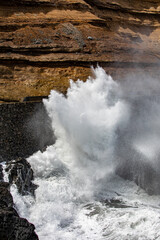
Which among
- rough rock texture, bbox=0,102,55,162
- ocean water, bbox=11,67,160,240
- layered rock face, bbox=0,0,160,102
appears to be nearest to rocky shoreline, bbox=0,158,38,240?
ocean water, bbox=11,67,160,240

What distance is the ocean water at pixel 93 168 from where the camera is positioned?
9711mm

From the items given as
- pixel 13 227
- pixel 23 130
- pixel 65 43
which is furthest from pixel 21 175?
pixel 65 43

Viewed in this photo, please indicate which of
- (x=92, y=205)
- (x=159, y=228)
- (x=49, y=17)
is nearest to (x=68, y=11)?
(x=49, y=17)

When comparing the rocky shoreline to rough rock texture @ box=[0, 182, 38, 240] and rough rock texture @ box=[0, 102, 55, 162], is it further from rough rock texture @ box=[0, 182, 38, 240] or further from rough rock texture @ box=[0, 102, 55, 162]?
rough rock texture @ box=[0, 102, 55, 162]

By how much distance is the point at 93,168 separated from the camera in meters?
13.2

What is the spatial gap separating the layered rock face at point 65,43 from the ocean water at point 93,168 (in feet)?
3.64

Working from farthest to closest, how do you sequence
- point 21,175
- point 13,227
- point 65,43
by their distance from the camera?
point 65,43 < point 21,175 < point 13,227

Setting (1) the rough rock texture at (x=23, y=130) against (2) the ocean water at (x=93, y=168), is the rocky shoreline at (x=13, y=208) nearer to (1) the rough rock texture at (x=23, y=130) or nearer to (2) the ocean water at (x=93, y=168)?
(2) the ocean water at (x=93, y=168)

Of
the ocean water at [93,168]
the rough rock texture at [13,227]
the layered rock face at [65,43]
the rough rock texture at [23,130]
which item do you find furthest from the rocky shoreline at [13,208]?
the layered rock face at [65,43]

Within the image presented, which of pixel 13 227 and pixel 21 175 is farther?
pixel 21 175

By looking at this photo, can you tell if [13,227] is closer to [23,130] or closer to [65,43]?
[23,130]

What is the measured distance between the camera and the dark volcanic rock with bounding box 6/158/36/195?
11180 mm

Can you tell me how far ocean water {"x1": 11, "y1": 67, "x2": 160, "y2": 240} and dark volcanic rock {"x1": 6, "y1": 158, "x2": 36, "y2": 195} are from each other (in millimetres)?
252

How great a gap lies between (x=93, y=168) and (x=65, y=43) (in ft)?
20.4
